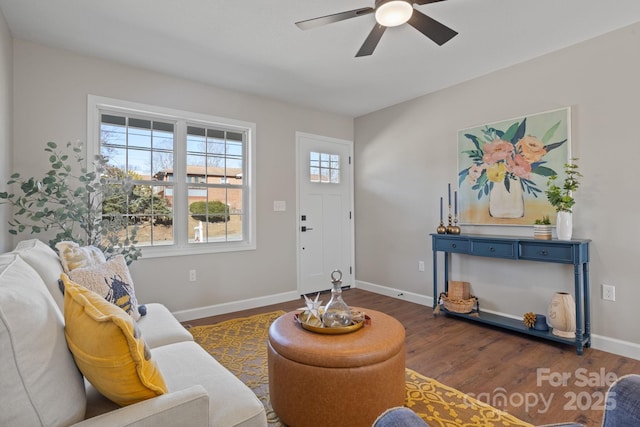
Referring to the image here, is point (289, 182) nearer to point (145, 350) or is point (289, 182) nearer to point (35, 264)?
point (35, 264)

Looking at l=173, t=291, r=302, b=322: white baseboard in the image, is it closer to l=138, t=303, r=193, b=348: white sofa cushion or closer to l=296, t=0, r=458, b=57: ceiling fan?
l=138, t=303, r=193, b=348: white sofa cushion

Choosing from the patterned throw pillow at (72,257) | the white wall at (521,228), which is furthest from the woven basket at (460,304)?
the patterned throw pillow at (72,257)

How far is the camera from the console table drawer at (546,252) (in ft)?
8.46

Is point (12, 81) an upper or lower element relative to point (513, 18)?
lower

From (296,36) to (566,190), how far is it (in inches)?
103

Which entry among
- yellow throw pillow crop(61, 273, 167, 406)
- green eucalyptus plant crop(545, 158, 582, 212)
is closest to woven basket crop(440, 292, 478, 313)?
green eucalyptus plant crop(545, 158, 582, 212)

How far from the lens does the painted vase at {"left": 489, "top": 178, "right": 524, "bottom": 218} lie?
312 cm

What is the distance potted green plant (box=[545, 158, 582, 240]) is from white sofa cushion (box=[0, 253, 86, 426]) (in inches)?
128

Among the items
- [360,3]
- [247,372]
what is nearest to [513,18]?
[360,3]

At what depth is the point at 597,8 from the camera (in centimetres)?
228

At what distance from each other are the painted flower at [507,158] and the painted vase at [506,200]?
0.03 m

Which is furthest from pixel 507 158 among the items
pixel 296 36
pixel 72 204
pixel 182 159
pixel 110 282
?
pixel 72 204

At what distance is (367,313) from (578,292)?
1.84 metres

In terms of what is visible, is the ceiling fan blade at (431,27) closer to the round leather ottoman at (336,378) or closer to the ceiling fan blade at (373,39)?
the ceiling fan blade at (373,39)
